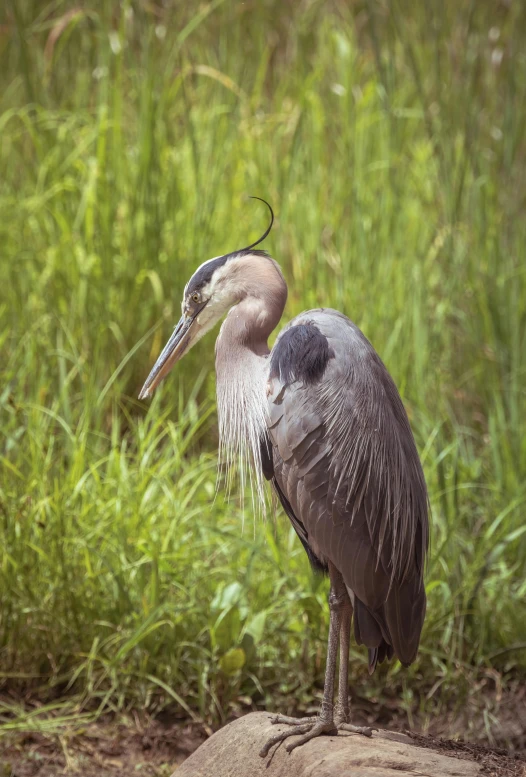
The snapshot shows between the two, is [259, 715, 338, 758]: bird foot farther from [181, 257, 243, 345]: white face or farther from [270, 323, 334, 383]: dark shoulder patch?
[181, 257, 243, 345]: white face

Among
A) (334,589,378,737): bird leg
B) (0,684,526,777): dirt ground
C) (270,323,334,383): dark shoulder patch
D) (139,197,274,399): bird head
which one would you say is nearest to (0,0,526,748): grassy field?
(0,684,526,777): dirt ground

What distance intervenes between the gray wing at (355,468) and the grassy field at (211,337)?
0.63 metres

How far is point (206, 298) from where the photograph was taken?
2.63 metres

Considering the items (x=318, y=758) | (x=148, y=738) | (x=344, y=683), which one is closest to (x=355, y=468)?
(x=344, y=683)

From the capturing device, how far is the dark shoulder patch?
7.80ft

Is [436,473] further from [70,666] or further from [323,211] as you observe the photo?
[323,211]

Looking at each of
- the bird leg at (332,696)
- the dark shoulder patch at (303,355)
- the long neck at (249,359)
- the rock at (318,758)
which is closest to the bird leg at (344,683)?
the bird leg at (332,696)

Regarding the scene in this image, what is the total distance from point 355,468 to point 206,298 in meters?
0.63

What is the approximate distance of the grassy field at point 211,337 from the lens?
307 cm

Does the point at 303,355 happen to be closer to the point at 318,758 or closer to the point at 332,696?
the point at 332,696

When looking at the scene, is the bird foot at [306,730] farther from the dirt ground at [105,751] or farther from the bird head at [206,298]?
the bird head at [206,298]

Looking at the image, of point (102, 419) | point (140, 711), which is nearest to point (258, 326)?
point (140, 711)

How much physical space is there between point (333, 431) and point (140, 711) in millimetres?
1184

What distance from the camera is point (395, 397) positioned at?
249cm
